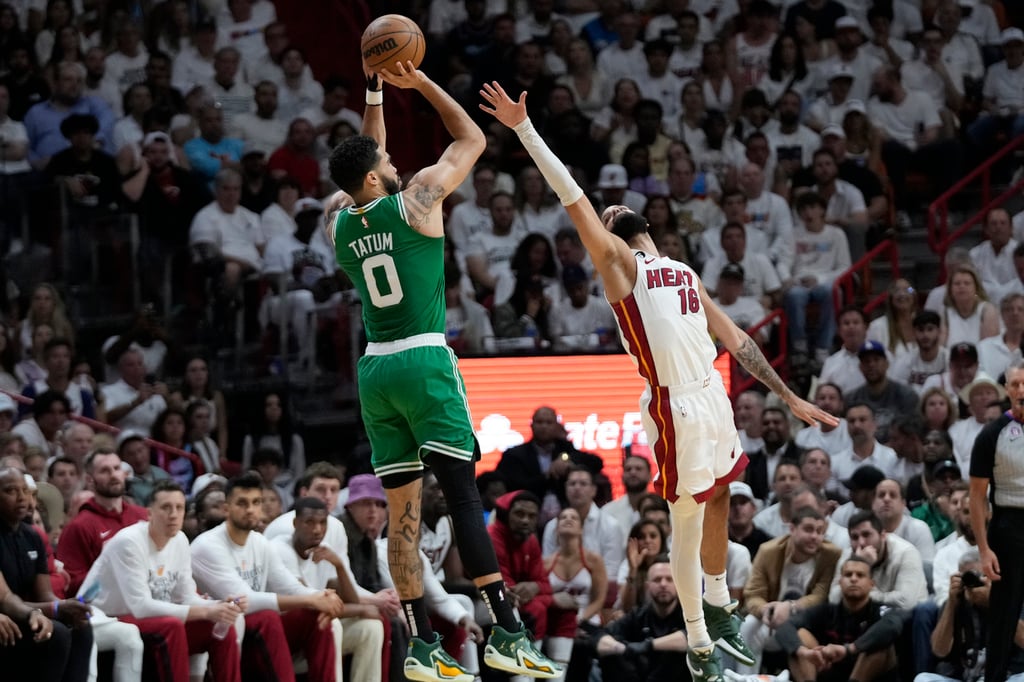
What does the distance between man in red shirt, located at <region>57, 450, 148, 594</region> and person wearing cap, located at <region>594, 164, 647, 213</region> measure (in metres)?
7.07

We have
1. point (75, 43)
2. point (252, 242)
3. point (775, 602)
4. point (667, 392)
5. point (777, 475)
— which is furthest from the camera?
point (75, 43)

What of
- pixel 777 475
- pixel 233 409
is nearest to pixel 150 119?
pixel 233 409

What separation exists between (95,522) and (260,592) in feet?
4.44

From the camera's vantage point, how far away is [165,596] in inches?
481

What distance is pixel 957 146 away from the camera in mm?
19047

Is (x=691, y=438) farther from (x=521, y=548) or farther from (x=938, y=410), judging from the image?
(x=938, y=410)

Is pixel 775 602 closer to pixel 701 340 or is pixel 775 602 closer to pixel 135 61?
pixel 701 340

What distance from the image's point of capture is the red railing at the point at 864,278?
57.6ft

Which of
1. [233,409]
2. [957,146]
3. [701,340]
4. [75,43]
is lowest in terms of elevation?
[233,409]

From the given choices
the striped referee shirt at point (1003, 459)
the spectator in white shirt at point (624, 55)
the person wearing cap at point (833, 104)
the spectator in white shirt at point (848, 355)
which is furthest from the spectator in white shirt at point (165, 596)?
the person wearing cap at point (833, 104)

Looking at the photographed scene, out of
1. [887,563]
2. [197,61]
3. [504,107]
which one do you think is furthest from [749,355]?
[197,61]

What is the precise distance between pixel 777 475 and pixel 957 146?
20.5 ft

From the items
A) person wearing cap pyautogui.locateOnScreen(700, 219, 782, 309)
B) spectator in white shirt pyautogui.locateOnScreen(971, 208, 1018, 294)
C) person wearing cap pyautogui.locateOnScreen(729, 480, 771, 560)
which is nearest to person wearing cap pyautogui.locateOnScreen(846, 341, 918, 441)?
person wearing cap pyautogui.locateOnScreen(700, 219, 782, 309)

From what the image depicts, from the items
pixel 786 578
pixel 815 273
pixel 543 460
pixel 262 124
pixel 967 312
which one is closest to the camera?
pixel 786 578
